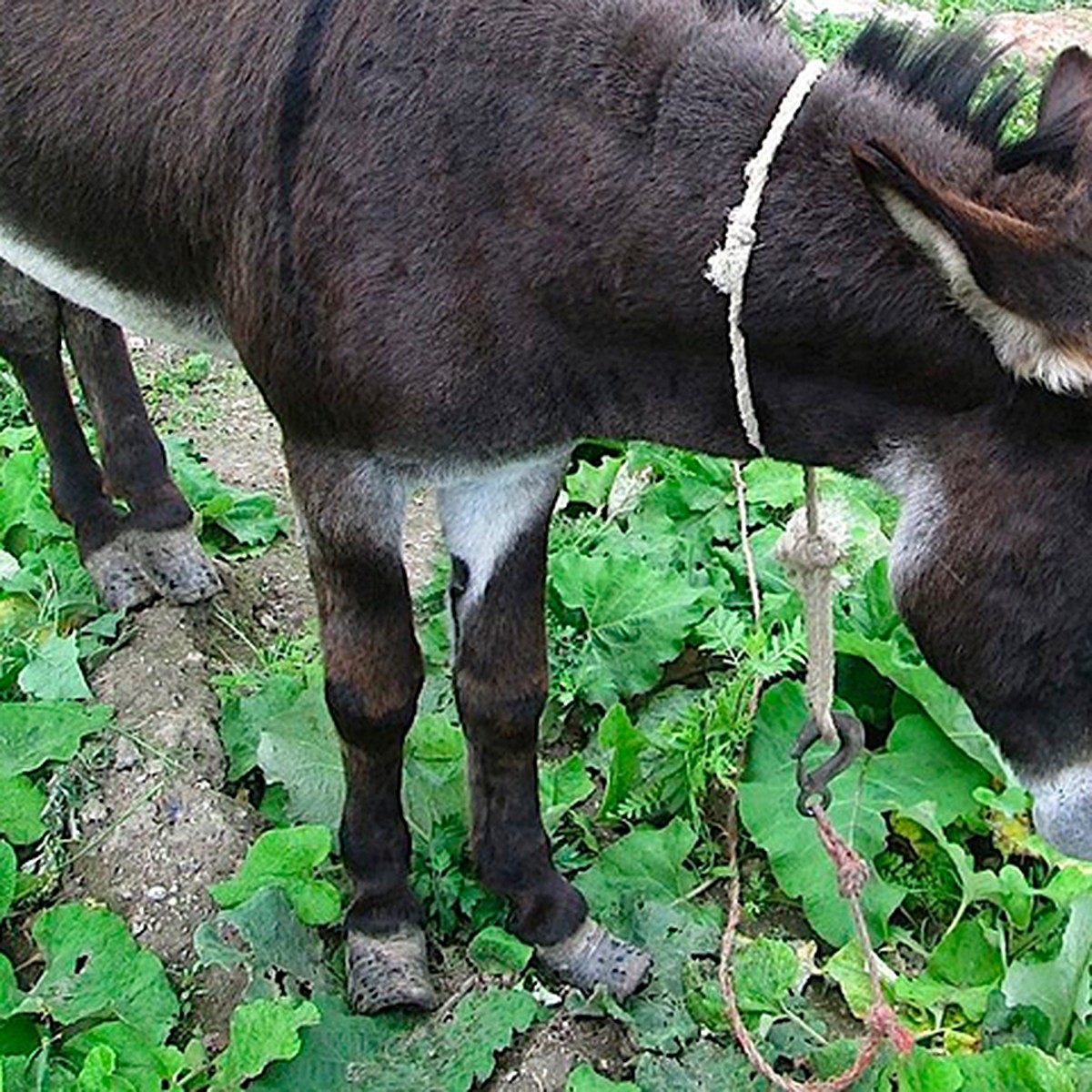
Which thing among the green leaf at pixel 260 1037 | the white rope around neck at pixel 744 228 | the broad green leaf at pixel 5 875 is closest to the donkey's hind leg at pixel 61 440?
the broad green leaf at pixel 5 875

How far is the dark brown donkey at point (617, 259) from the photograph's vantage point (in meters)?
1.71

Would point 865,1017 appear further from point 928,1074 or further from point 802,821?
point 802,821

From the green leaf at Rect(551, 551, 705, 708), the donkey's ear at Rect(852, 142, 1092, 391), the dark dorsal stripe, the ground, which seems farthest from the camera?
the green leaf at Rect(551, 551, 705, 708)

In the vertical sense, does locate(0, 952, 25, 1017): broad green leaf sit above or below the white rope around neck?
below

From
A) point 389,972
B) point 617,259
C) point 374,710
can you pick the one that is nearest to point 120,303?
point 374,710

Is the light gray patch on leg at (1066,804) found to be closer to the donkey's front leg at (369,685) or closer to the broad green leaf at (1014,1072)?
the broad green leaf at (1014,1072)

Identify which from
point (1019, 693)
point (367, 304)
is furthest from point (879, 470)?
point (367, 304)

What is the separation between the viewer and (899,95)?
1.81 metres

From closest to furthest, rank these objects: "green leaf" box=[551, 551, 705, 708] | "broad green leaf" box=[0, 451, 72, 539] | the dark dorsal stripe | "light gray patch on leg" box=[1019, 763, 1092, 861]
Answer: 1. "light gray patch on leg" box=[1019, 763, 1092, 861]
2. the dark dorsal stripe
3. "green leaf" box=[551, 551, 705, 708]
4. "broad green leaf" box=[0, 451, 72, 539]

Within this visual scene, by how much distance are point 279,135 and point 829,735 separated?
3.44ft

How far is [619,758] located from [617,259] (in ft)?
3.79

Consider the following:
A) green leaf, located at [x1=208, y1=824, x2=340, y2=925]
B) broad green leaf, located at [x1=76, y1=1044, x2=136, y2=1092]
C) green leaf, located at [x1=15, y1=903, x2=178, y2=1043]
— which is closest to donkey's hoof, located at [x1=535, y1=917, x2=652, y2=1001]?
green leaf, located at [x1=208, y1=824, x2=340, y2=925]

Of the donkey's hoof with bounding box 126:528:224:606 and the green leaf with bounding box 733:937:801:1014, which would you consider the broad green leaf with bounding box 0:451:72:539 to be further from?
the green leaf with bounding box 733:937:801:1014

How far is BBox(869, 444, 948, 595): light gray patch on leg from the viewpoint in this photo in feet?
5.88
